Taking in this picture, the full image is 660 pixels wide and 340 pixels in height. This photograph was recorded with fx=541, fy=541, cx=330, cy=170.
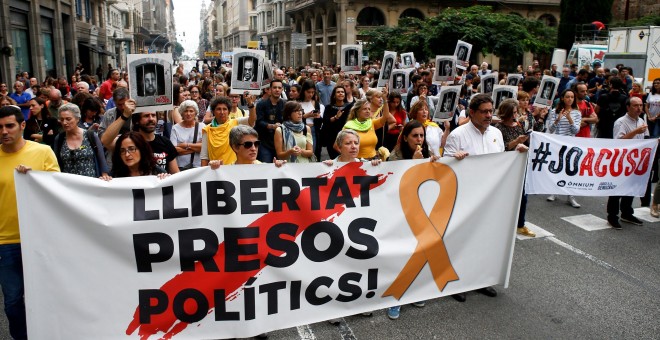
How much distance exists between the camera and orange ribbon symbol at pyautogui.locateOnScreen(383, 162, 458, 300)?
4297 millimetres

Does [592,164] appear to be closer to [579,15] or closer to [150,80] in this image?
[150,80]

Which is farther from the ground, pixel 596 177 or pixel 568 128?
pixel 568 128

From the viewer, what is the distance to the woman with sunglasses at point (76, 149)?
4328 millimetres

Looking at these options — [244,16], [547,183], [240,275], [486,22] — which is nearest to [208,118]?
[240,275]

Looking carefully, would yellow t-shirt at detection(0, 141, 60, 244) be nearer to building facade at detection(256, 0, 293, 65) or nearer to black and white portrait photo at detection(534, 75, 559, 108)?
black and white portrait photo at detection(534, 75, 559, 108)

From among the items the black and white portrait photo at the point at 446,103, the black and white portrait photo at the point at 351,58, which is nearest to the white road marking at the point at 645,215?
the black and white portrait photo at the point at 446,103

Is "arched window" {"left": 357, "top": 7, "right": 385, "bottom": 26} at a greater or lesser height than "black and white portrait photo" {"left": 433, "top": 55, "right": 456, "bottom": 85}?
greater

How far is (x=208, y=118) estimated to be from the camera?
7.36 m

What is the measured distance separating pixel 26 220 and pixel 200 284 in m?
1.19

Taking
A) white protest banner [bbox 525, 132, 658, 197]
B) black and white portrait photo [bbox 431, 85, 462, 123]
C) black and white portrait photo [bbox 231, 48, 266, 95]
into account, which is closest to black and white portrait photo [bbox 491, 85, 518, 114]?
black and white portrait photo [bbox 431, 85, 462, 123]

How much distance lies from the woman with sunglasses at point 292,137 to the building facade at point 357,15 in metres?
33.1

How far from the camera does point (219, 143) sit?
5.92 metres

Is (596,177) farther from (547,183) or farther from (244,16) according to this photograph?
(244,16)

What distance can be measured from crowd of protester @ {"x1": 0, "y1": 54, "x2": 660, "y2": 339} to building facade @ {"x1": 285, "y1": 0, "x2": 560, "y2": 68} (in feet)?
101
